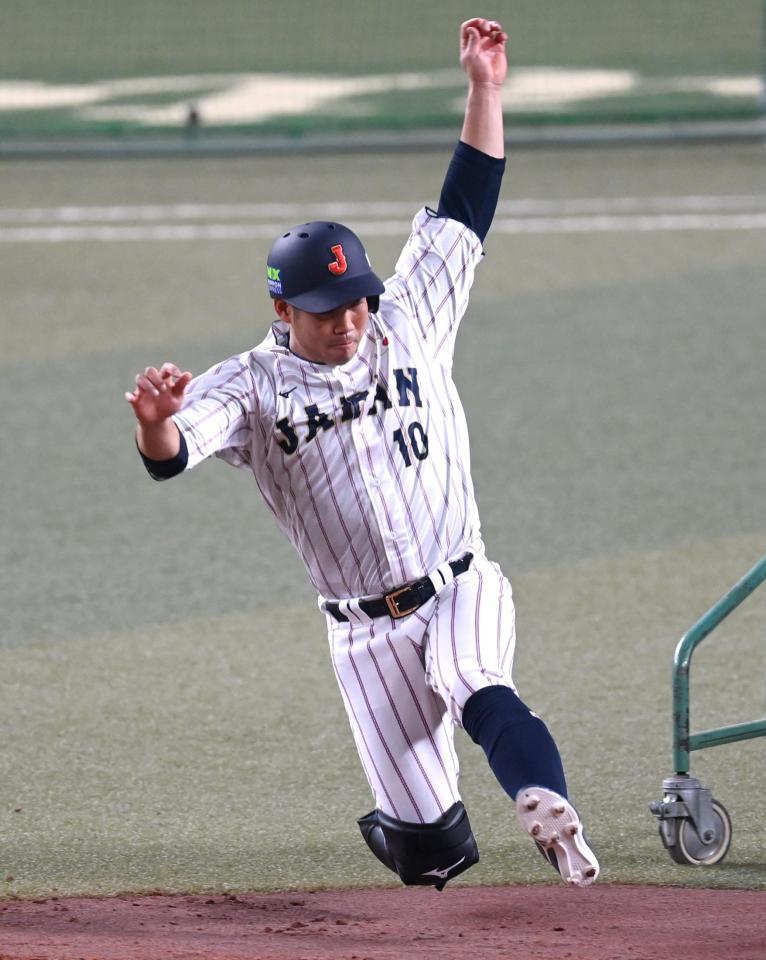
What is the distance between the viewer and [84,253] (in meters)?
11.5

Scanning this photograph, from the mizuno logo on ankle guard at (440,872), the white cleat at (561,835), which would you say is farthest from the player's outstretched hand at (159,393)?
the mizuno logo on ankle guard at (440,872)

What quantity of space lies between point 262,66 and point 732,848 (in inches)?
495

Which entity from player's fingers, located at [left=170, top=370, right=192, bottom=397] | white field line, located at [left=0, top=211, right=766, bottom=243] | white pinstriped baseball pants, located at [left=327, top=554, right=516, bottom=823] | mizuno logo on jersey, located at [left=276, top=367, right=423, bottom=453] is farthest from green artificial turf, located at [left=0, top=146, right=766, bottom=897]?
player's fingers, located at [left=170, top=370, right=192, bottom=397]

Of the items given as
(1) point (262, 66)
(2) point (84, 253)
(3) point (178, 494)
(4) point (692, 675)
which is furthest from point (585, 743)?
(1) point (262, 66)

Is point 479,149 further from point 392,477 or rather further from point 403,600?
point 403,600

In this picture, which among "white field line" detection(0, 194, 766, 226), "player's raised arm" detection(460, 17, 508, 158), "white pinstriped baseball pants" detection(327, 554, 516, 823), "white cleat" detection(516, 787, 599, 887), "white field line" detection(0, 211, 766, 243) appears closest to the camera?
"white cleat" detection(516, 787, 599, 887)

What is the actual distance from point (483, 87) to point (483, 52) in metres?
0.10

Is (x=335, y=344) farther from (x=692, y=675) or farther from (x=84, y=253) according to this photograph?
(x=84, y=253)

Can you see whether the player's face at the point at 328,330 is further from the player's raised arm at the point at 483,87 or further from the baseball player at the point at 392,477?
the player's raised arm at the point at 483,87

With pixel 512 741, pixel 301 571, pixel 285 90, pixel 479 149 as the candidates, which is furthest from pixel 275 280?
pixel 285 90

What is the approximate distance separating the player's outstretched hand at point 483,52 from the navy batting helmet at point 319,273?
694 millimetres

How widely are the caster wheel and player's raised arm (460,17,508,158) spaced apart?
1.77m

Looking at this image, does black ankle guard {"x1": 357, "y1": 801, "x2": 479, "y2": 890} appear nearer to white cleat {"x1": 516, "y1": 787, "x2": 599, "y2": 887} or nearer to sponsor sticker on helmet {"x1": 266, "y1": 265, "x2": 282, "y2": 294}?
white cleat {"x1": 516, "y1": 787, "x2": 599, "y2": 887}

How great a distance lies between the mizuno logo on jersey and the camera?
3941 mm
